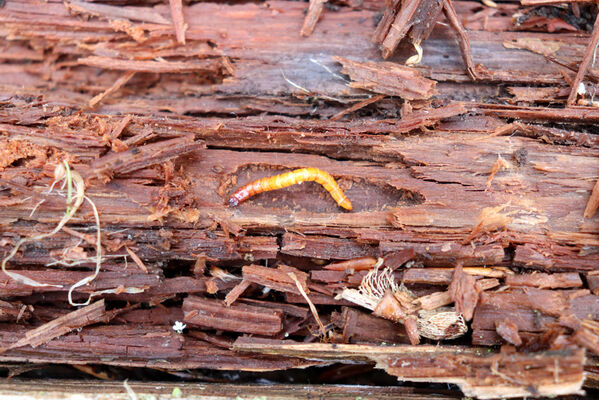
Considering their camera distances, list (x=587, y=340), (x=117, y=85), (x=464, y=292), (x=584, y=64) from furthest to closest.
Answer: (x=117, y=85), (x=584, y=64), (x=464, y=292), (x=587, y=340)

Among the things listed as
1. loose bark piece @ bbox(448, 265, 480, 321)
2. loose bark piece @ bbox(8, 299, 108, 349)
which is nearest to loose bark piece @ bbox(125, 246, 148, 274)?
loose bark piece @ bbox(8, 299, 108, 349)

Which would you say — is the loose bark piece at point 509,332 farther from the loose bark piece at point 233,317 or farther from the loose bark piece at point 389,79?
the loose bark piece at point 389,79

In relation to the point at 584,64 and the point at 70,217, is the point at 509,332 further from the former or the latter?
the point at 70,217

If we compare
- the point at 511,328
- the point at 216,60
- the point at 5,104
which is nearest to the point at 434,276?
the point at 511,328

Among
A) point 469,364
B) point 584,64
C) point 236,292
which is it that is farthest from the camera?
point 584,64

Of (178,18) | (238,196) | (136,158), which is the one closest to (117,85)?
(178,18)

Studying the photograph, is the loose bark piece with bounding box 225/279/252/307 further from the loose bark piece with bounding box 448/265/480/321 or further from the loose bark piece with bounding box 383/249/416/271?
the loose bark piece with bounding box 448/265/480/321
